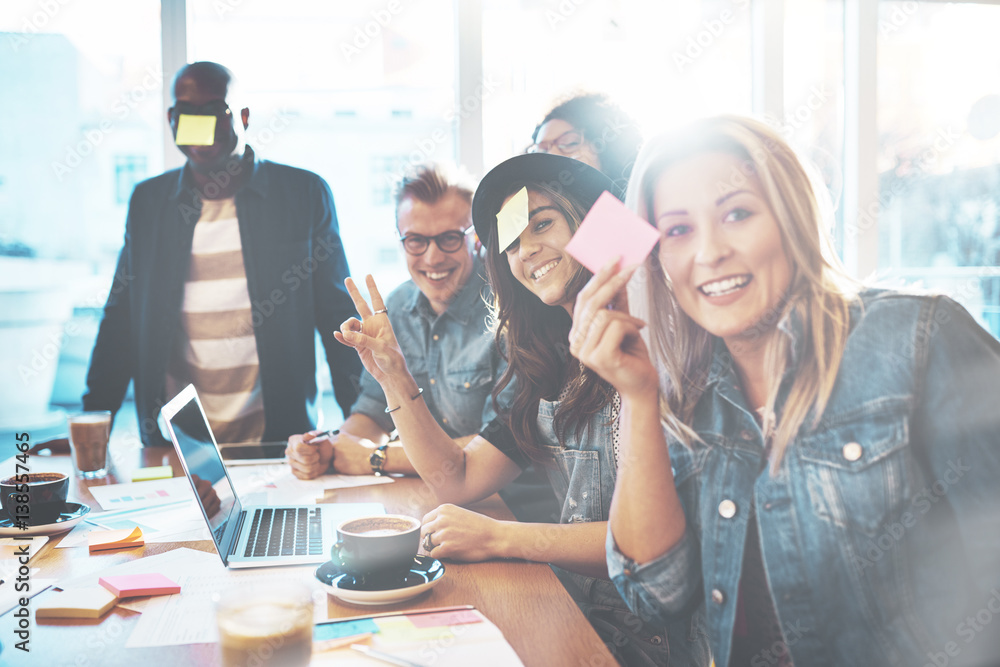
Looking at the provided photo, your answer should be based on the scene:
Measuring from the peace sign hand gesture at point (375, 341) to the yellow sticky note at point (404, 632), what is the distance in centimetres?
68

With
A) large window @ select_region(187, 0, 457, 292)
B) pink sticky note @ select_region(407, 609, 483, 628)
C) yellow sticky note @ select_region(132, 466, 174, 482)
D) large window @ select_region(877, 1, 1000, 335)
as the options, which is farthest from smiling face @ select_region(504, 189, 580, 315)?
large window @ select_region(877, 1, 1000, 335)

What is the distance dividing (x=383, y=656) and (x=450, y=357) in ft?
4.01

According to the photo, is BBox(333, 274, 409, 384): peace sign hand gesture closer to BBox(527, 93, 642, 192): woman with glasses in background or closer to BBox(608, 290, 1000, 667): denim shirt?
BBox(527, 93, 642, 192): woman with glasses in background

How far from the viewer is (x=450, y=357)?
1.97 m

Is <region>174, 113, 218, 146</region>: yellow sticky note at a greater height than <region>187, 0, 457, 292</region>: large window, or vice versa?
<region>187, 0, 457, 292</region>: large window

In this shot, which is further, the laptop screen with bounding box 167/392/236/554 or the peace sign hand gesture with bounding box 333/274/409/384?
the peace sign hand gesture with bounding box 333/274/409/384

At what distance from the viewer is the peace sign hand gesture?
146 centimetres

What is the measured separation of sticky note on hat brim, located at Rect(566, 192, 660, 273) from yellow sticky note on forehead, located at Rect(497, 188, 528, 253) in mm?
321

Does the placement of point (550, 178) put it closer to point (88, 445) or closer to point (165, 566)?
point (165, 566)

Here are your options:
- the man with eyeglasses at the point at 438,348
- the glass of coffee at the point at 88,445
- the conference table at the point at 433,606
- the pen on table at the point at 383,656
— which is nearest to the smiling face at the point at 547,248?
the man with eyeglasses at the point at 438,348

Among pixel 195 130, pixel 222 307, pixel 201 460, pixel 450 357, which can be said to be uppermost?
pixel 195 130

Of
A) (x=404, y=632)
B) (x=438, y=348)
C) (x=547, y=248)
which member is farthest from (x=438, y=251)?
(x=404, y=632)

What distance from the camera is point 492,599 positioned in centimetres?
96

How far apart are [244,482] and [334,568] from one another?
29.4 inches
